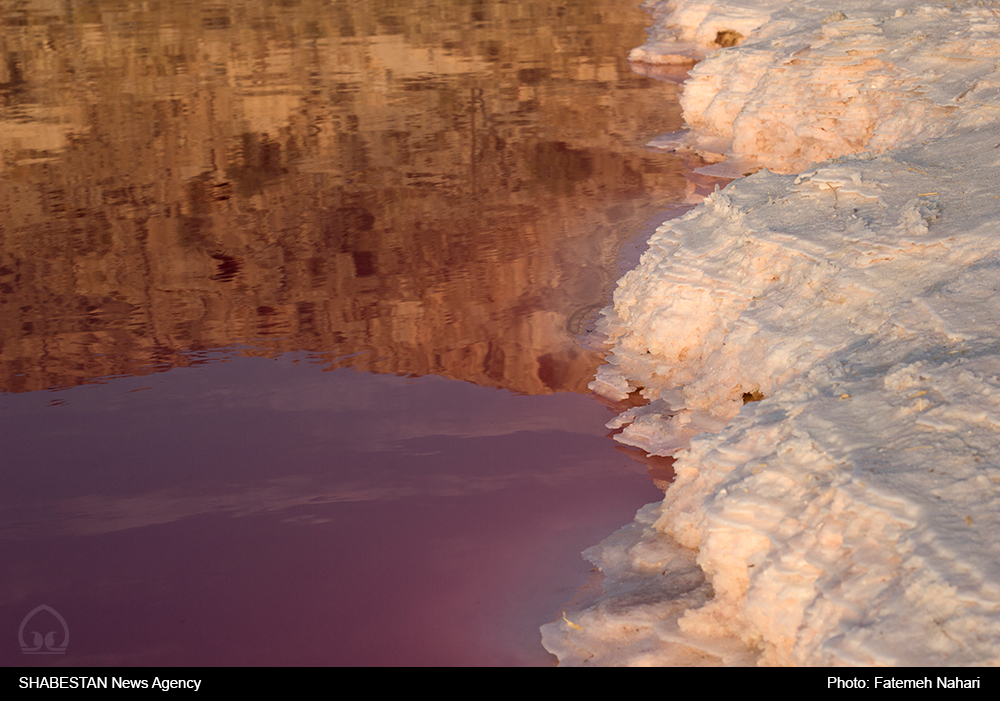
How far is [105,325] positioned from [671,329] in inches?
138

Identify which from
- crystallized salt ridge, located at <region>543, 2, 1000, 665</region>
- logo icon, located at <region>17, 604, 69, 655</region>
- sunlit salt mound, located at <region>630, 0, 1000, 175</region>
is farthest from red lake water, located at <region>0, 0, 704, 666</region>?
sunlit salt mound, located at <region>630, 0, 1000, 175</region>

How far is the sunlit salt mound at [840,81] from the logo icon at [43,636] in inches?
213

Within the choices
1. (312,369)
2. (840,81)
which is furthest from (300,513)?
(840,81)

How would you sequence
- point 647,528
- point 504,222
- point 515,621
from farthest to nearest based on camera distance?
point 504,222 → point 647,528 → point 515,621

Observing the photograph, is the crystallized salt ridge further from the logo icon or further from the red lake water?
the logo icon

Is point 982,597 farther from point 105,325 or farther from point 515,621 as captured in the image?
point 105,325

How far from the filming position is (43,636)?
361 cm

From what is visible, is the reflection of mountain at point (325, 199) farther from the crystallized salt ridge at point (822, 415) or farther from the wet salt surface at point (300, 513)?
the crystallized salt ridge at point (822, 415)

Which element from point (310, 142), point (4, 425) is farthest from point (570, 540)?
point (310, 142)

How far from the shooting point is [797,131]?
8.25 metres

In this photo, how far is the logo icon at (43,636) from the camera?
354 cm

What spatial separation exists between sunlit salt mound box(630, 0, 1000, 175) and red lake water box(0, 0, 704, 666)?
0.84m

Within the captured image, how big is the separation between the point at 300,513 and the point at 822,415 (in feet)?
7.30

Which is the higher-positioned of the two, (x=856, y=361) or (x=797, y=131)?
(x=797, y=131)
